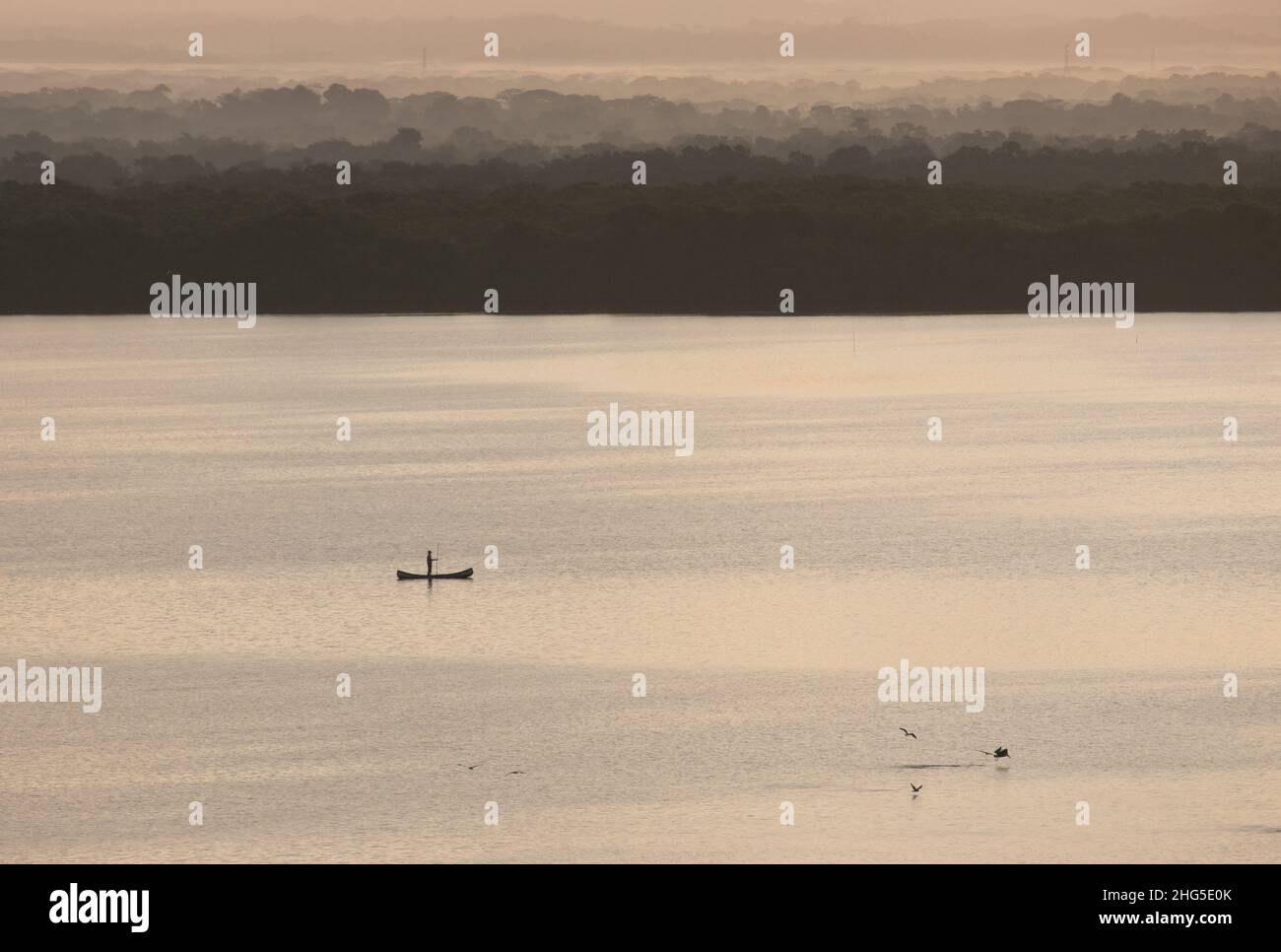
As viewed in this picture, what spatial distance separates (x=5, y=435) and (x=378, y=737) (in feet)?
319

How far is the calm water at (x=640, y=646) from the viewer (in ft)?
119

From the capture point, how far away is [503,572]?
6844 centimetres

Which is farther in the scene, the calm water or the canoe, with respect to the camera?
the canoe

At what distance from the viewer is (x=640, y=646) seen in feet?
177

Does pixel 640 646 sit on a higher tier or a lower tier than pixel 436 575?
lower

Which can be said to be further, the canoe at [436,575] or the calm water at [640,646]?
the canoe at [436,575]

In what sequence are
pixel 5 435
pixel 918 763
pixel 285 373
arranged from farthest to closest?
pixel 285 373, pixel 5 435, pixel 918 763

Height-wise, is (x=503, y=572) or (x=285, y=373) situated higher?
(x=285, y=373)

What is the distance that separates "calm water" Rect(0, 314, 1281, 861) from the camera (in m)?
36.3

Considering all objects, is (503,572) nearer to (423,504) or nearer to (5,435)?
(423,504)

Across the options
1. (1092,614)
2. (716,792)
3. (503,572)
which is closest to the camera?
(716,792)

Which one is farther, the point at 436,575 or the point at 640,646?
the point at 436,575
